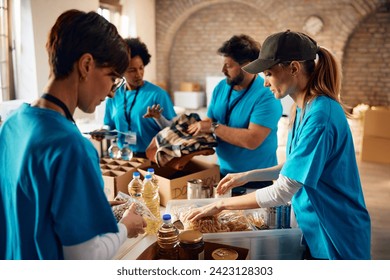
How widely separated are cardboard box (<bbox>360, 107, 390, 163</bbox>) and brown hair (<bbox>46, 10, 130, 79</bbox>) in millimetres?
4461

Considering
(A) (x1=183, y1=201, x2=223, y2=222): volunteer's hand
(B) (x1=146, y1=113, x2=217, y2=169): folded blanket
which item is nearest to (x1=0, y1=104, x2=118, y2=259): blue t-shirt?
(A) (x1=183, y1=201, x2=223, y2=222): volunteer's hand

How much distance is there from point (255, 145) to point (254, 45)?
47cm

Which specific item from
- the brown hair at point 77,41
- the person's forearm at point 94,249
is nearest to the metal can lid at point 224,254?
the person's forearm at point 94,249

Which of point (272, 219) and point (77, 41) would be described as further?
point (272, 219)

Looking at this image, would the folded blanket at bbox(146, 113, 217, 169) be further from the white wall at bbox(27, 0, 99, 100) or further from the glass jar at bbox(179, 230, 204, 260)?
the white wall at bbox(27, 0, 99, 100)

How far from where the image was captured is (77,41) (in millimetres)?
720

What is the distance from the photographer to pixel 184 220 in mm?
1238

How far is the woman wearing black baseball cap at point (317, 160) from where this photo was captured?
989 millimetres

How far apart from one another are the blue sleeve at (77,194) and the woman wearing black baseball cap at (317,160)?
21.1 inches

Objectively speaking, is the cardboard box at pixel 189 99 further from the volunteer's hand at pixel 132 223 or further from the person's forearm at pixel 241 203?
the volunteer's hand at pixel 132 223

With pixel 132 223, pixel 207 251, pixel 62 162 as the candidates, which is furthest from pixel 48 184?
pixel 207 251

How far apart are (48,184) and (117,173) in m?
0.90

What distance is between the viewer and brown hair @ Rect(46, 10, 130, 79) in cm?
72

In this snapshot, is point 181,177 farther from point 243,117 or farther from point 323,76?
point 323,76
